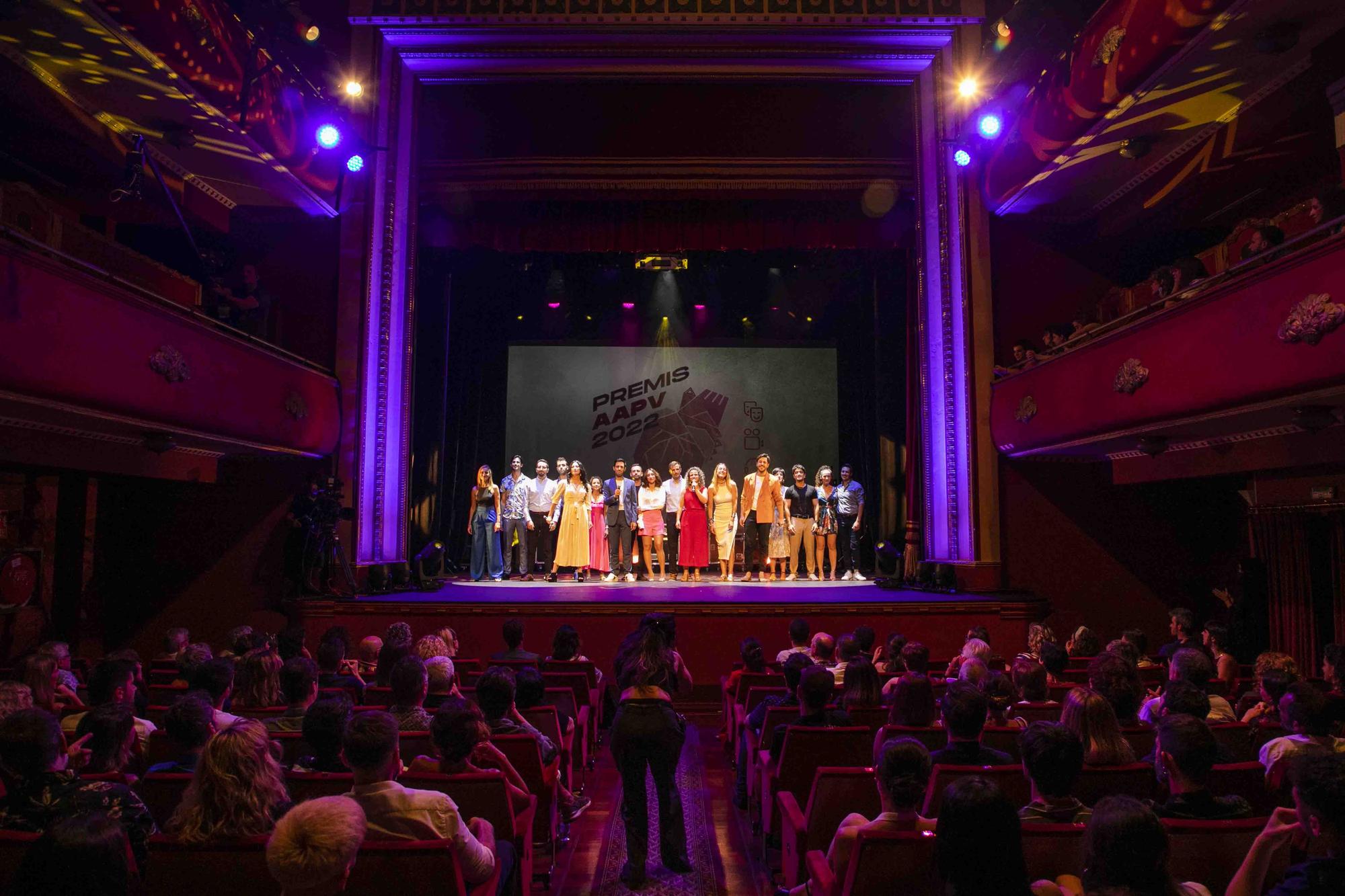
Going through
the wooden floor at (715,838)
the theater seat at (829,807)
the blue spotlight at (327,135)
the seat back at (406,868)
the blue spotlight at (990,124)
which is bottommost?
the wooden floor at (715,838)

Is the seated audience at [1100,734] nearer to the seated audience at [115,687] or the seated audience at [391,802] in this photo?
the seated audience at [391,802]

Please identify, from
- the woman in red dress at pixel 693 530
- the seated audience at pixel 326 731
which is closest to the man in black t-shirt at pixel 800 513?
the woman in red dress at pixel 693 530

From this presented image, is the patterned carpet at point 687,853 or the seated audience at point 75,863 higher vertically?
the seated audience at point 75,863

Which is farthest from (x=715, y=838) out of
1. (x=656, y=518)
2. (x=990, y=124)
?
(x=990, y=124)

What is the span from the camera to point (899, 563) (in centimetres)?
1116

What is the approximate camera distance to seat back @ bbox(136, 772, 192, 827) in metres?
2.89

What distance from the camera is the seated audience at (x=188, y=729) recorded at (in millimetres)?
3002

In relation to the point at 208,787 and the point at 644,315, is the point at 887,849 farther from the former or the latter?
the point at 644,315

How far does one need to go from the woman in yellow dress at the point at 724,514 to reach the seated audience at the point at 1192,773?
360 inches

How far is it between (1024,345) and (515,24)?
708 cm

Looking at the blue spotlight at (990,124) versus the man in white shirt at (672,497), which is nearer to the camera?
the blue spotlight at (990,124)

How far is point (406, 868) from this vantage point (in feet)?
7.34

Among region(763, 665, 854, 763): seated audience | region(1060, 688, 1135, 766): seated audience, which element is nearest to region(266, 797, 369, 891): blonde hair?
region(763, 665, 854, 763): seated audience

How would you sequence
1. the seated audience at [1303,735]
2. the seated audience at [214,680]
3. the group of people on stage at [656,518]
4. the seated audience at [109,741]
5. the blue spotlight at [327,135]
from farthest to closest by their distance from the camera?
1. the group of people on stage at [656,518]
2. the blue spotlight at [327,135]
3. the seated audience at [214,680]
4. the seated audience at [1303,735]
5. the seated audience at [109,741]
